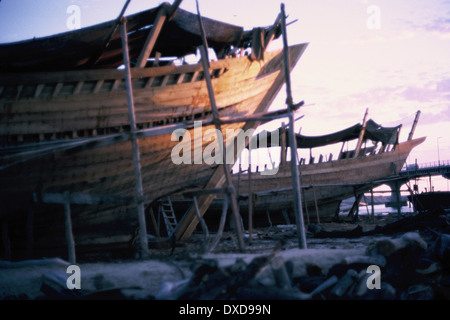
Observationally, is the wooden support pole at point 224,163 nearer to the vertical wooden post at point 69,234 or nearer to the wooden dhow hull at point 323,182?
the vertical wooden post at point 69,234

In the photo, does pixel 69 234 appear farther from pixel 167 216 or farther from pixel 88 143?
pixel 167 216

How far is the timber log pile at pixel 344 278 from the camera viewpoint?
4348mm

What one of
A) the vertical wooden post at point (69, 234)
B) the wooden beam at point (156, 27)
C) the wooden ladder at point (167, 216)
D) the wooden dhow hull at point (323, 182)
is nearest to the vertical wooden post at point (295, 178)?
the wooden beam at point (156, 27)

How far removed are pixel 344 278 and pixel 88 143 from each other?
4197 mm

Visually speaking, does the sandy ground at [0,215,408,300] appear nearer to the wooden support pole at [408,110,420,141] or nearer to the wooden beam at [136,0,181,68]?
the wooden beam at [136,0,181,68]

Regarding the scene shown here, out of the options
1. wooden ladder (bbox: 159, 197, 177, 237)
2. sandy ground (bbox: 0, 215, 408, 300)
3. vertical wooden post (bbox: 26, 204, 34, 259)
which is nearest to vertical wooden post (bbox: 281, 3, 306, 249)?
sandy ground (bbox: 0, 215, 408, 300)

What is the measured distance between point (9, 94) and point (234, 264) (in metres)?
4.89

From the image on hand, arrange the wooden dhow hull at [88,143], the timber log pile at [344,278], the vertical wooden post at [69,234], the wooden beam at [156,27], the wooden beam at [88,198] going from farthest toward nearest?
1. the wooden beam at [156,27]
2. the wooden dhow hull at [88,143]
3. the wooden beam at [88,198]
4. the vertical wooden post at [69,234]
5. the timber log pile at [344,278]

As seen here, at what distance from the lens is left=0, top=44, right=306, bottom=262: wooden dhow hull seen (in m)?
7.05

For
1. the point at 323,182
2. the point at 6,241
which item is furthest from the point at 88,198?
the point at 323,182

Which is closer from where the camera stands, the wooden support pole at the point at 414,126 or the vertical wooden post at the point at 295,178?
the vertical wooden post at the point at 295,178

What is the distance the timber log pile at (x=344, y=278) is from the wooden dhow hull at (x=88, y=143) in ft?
9.03

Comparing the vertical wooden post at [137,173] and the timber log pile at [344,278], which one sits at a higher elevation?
the vertical wooden post at [137,173]

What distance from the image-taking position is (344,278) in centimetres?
487
